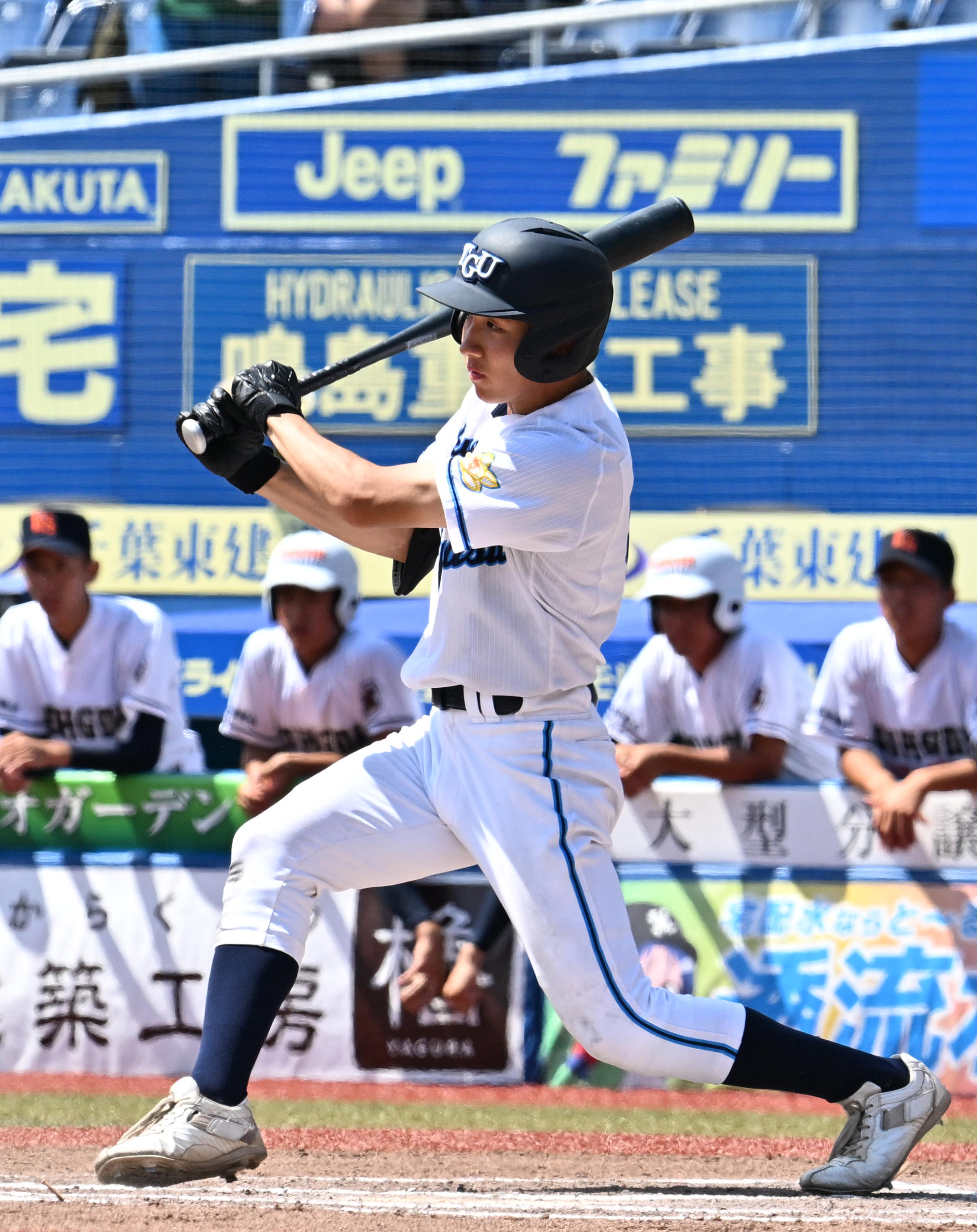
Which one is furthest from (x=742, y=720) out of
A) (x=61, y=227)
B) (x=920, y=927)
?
(x=61, y=227)

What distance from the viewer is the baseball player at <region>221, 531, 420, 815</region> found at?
4.93 m

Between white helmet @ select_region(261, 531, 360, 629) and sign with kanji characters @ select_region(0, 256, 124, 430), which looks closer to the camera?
white helmet @ select_region(261, 531, 360, 629)

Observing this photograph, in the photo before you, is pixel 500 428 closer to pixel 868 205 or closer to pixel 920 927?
pixel 920 927

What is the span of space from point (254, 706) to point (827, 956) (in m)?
1.78

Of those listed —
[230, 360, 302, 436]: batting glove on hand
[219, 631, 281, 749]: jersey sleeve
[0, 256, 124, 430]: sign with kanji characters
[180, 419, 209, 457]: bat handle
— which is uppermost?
[0, 256, 124, 430]: sign with kanji characters

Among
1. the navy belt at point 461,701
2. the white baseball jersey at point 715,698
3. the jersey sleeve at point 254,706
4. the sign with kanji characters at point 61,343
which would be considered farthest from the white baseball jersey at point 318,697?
the sign with kanji characters at point 61,343

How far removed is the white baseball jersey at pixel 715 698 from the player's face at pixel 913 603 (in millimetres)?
311

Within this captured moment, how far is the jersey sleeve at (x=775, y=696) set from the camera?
15.5 ft

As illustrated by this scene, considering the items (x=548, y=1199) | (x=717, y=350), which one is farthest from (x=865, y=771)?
(x=717, y=350)

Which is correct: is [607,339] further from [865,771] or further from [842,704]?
[865,771]

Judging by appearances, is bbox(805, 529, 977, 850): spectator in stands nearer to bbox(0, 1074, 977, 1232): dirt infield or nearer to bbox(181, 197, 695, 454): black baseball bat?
bbox(0, 1074, 977, 1232): dirt infield

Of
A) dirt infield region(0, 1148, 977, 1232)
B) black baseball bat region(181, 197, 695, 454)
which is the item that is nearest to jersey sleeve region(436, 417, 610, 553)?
black baseball bat region(181, 197, 695, 454)

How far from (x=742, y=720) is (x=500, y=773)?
7.34ft

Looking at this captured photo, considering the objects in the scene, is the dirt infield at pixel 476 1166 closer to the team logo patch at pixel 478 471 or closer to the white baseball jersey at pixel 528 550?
the white baseball jersey at pixel 528 550
